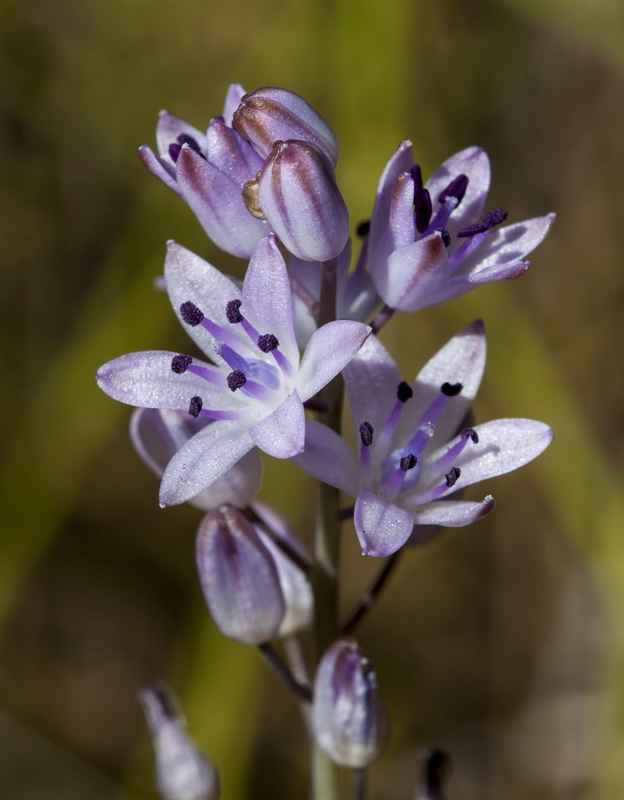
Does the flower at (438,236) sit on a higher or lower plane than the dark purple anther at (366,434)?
higher

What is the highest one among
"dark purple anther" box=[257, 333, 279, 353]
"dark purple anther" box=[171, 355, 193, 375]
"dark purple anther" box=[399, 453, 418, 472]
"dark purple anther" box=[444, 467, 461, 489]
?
"dark purple anther" box=[171, 355, 193, 375]

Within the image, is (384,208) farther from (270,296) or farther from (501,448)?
(501,448)

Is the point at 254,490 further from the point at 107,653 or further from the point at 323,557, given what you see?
the point at 107,653

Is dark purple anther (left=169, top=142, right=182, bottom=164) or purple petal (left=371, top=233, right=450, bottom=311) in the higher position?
dark purple anther (left=169, top=142, right=182, bottom=164)

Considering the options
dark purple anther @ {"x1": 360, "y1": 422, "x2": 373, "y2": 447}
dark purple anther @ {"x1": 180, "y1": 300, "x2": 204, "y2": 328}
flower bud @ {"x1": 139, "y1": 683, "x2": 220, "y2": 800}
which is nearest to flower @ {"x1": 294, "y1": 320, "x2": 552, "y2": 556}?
dark purple anther @ {"x1": 360, "y1": 422, "x2": 373, "y2": 447}

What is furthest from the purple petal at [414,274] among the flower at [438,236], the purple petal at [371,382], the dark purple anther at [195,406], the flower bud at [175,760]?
the flower bud at [175,760]

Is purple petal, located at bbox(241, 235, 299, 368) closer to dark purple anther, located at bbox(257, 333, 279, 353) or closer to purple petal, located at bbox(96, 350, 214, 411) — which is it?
dark purple anther, located at bbox(257, 333, 279, 353)

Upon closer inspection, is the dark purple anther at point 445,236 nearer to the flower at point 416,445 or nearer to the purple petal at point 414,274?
the purple petal at point 414,274
